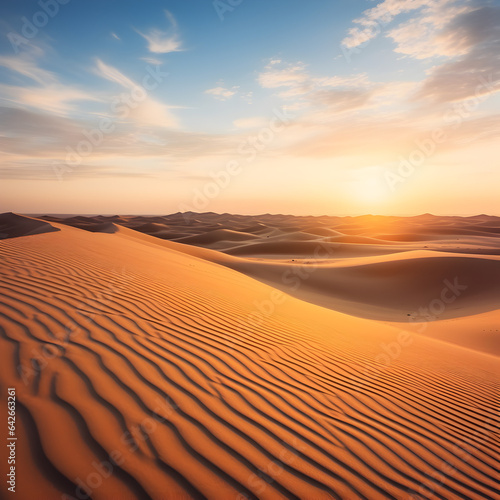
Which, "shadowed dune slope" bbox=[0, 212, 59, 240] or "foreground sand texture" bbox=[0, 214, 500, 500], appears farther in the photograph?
"shadowed dune slope" bbox=[0, 212, 59, 240]

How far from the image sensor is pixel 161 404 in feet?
A: 7.43

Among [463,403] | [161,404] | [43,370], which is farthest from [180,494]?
[463,403]

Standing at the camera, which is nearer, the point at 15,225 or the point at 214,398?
the point at 214,398

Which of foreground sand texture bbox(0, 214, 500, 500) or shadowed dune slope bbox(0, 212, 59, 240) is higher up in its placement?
shadowed dune slope bbox(0, 212, 59, 240)

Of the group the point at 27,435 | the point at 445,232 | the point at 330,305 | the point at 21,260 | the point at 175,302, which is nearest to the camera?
the point at 27,435

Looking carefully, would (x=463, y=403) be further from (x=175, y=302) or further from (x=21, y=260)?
(x=21, y=260)

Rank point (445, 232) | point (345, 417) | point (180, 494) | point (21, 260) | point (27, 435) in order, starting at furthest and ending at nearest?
point (445, 232)
point (21, 260)
point (345, 417)
point (27, 435)
point (180, 494)

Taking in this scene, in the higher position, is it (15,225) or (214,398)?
(15,225)

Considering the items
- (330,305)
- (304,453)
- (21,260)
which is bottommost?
(330,305)

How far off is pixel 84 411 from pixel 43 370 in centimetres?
62

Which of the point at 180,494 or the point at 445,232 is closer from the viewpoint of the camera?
the point at 180,494

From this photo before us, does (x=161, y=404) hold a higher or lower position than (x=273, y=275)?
higher

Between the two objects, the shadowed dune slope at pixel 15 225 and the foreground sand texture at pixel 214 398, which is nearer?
the foreground sand texture at pixel 214 398

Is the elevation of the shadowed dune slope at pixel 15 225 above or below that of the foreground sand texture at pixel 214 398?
above
